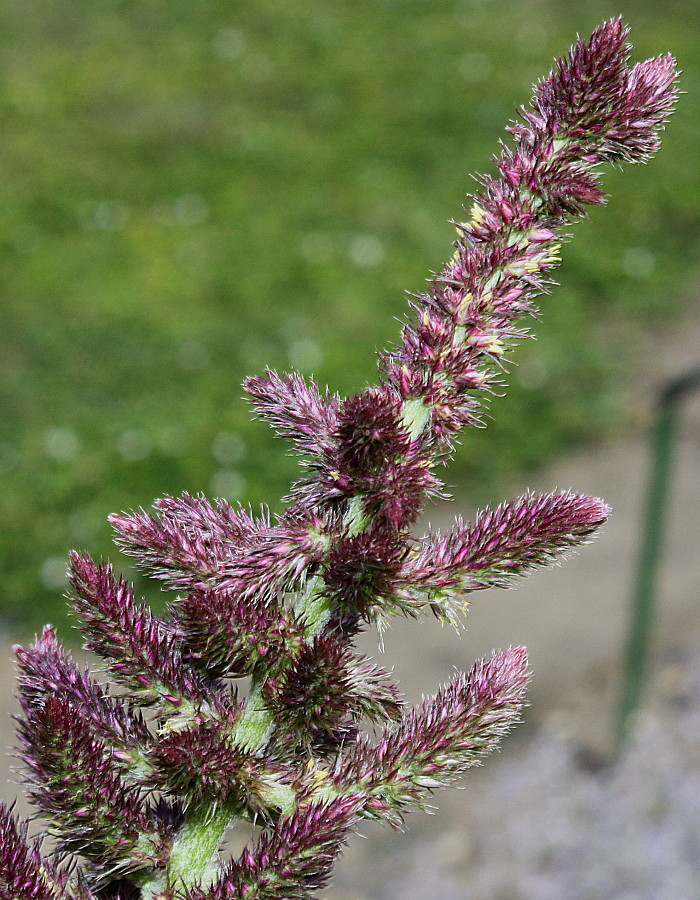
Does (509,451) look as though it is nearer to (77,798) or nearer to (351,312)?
(351,312)

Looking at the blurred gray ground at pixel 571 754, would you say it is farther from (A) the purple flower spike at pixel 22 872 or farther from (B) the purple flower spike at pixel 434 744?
(A) the purple flower spike at pixel 22 872

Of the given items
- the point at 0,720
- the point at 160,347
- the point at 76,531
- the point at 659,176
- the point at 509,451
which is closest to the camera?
the point at 0,720

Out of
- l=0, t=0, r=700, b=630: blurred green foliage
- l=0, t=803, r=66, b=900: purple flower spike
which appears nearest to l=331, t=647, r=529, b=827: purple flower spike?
l=0, t=803, r=66, b=900: purple flower spike

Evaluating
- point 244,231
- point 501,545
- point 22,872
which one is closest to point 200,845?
point 22,872

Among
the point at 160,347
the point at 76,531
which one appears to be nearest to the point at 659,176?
the point at 160,347

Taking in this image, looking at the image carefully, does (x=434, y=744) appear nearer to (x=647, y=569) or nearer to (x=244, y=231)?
(x=647, y=569)

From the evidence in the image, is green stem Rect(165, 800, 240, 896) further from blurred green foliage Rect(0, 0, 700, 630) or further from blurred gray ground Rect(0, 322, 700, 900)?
blurred green foliage Rect(0, 0, 700, 630)
